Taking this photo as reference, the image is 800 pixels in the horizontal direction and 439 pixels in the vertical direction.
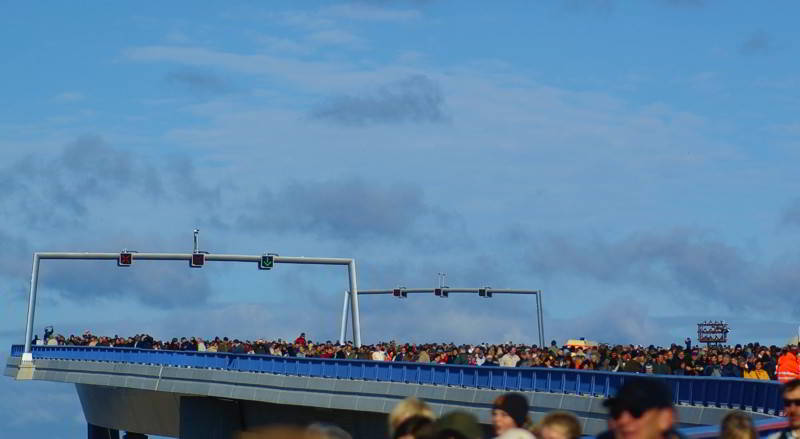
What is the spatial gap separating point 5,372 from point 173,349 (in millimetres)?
13724

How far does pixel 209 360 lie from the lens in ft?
167

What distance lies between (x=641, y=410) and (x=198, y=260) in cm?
4490

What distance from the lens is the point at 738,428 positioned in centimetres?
785

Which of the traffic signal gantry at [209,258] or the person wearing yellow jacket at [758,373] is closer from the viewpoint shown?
the person wearing yellow jacket at [758,373]

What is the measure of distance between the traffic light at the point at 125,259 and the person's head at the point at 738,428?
44.2 meters

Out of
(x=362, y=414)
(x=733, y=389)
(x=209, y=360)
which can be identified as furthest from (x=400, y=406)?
(x=209, y=360)

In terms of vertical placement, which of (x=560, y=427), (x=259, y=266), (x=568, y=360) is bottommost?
(x=560, y=427)

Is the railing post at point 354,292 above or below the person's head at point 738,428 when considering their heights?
above

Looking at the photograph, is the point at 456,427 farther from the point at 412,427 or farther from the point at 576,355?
the point at 576,355

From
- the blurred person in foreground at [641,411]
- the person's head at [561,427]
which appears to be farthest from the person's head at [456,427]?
the blurred person in foreground at [641,411]

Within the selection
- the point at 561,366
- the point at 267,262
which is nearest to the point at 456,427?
the point at 561,366

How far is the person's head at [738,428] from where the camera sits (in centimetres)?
783

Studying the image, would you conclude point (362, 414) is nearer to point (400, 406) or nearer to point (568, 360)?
point (568, 360)

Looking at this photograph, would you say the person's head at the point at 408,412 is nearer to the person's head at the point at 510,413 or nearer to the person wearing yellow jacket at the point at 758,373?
the person's head at the point at 510,413
